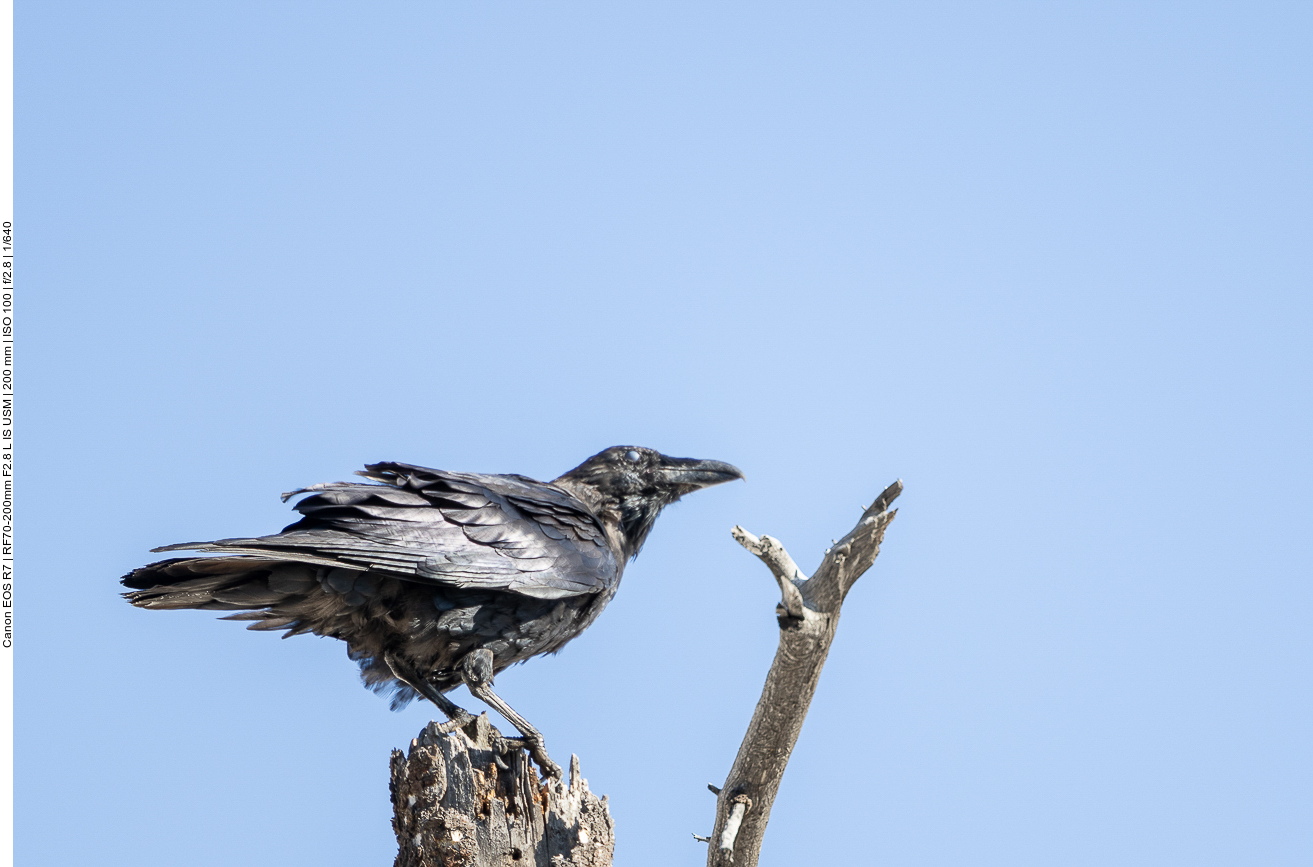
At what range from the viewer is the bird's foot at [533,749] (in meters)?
5.63

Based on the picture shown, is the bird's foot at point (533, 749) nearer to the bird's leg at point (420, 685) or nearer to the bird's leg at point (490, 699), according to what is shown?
the bird's leg at point (490, 699)

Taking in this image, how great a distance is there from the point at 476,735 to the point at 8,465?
391 cm

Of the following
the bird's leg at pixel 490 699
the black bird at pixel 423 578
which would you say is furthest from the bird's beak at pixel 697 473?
the bird's leg at pixel 490 699

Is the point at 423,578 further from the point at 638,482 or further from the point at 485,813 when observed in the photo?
the point at 638,482

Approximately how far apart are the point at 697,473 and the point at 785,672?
311 cm

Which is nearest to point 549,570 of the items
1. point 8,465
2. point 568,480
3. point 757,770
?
point 568,480

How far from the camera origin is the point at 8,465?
7.68 metres

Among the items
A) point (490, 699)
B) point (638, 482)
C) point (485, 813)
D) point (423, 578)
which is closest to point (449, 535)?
point (423, 578)

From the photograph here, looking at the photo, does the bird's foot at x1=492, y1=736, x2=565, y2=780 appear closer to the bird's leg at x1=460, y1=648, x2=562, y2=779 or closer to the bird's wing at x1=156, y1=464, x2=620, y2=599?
the bird's leg at x1=460, y1=648, x2=562, y2=779

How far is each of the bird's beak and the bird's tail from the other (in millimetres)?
2528

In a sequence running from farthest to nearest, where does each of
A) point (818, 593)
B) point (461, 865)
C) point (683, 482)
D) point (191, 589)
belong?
point (683, 482)
point (191, 589)
point (461, 865)
point (818, 593)

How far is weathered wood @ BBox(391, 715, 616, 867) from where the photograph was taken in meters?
5.22

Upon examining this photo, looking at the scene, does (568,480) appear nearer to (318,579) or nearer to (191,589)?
(318,579)

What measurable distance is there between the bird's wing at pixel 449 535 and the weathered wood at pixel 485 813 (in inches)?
34.6
